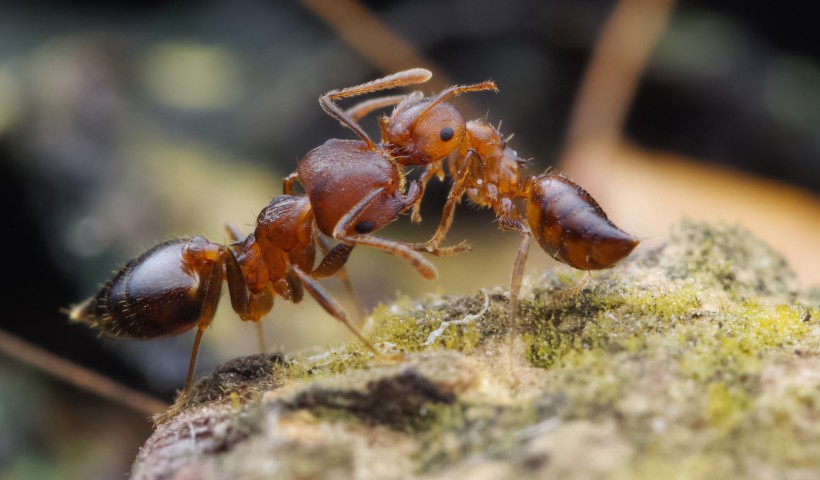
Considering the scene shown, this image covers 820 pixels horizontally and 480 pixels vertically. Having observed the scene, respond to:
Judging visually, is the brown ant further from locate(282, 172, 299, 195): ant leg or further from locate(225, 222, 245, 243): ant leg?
locate(225, 222, 245, 243): ant leg

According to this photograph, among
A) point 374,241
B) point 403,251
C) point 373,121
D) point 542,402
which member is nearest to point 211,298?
point 374,241

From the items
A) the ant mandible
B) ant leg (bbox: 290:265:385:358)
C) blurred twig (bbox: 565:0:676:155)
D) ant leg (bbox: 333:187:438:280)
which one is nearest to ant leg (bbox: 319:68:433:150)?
the ant mandible

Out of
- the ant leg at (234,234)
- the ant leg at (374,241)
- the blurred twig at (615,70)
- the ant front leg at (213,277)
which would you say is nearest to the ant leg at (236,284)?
the ant front leg at (213,277)

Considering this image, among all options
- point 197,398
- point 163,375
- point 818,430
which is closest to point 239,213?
point 163,375

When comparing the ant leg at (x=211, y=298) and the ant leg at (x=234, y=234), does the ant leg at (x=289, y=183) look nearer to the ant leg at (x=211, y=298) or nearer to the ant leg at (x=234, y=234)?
the ant leg at (x=234, y=234)

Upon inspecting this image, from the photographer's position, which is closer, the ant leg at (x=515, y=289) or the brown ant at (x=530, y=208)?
the ant leg at (x=515, y=289)

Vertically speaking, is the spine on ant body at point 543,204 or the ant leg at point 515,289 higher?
the spine on ant body at point 543,204
